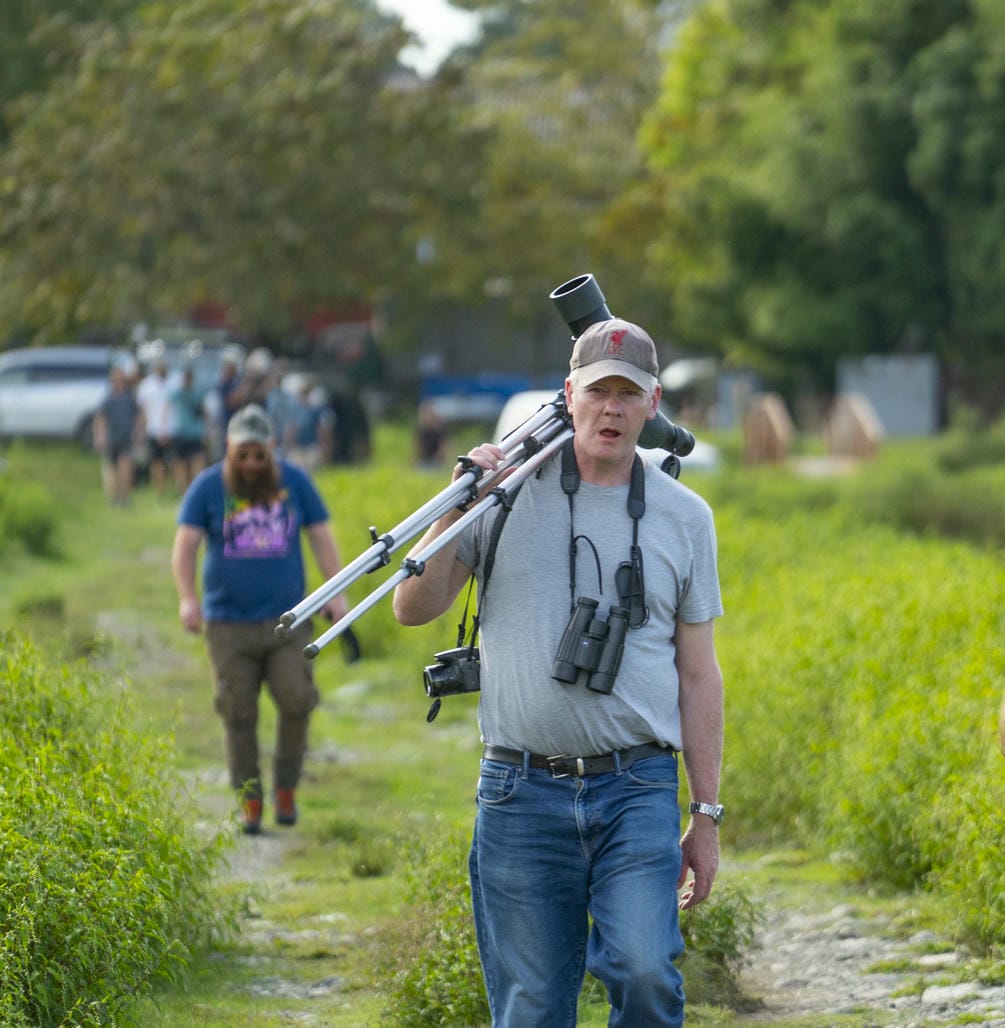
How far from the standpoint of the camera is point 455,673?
5043 mm

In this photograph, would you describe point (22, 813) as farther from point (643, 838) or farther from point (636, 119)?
point (636, 119)

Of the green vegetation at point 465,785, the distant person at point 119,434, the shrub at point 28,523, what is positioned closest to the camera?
the green vegetation at point 465,785

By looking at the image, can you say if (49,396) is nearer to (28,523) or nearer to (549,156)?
(28,523)

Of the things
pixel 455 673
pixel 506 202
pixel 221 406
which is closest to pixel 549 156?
pixel 506 202

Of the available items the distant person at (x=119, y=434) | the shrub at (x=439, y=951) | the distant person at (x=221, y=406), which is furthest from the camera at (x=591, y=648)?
the distant person at (x=119, y=434)

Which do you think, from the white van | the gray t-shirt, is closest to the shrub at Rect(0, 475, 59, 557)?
the white van

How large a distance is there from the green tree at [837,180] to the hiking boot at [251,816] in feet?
64.8

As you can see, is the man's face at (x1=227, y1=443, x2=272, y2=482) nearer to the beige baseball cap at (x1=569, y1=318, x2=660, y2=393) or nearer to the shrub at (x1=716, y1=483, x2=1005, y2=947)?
the shrub at (x1=716, y1=483, x2=1005, y2=947)

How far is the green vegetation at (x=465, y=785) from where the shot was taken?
21.3ft

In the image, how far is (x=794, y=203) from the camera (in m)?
A: 29.0

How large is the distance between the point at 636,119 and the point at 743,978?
49.7 meters

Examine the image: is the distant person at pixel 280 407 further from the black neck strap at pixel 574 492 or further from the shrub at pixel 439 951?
the black neck strap at pixel 574 492

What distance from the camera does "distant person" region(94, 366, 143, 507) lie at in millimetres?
25641

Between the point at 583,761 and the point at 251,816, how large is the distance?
14.7 ft
